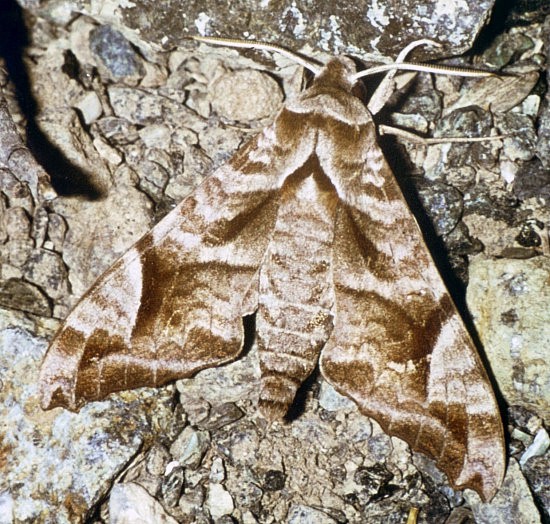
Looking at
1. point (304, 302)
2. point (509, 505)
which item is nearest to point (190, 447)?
point (304, 302)

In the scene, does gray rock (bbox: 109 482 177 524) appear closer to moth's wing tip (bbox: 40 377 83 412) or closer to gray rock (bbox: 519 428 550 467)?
moth's wing tip (bbox: 40 377 83 412)

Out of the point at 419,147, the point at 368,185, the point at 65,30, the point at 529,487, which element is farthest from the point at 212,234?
the point at 529,487

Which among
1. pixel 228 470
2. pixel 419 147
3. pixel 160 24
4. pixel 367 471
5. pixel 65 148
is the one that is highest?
pixel 160 24

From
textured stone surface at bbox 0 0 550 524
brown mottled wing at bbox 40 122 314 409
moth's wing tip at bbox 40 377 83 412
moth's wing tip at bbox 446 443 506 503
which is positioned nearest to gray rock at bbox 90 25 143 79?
textured stone surface at bbox 0 0 550 524

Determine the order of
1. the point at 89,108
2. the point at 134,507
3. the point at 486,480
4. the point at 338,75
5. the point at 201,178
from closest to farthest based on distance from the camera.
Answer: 1. the point at 486,480
2. the point at 134,507
3. the point at 338,75
4. the point at 201,178
5. the point at 89,108

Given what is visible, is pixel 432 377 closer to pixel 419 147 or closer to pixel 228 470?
pixel 228 470

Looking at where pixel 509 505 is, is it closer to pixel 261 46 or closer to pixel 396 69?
pixel 396 69
